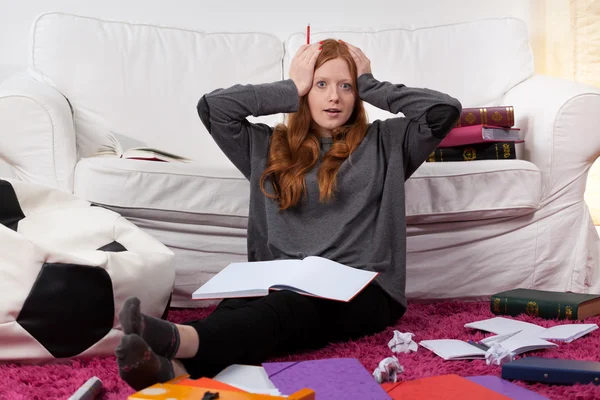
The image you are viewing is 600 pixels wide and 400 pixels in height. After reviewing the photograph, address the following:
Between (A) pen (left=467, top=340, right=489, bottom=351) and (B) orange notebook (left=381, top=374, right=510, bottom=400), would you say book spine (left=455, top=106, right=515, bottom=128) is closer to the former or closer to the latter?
(A) pen (left=467, top=340, right=489, bottom=351)

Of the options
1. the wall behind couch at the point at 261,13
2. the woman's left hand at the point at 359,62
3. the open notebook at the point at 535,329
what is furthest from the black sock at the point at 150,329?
the wall behind couch at the point at 261,13

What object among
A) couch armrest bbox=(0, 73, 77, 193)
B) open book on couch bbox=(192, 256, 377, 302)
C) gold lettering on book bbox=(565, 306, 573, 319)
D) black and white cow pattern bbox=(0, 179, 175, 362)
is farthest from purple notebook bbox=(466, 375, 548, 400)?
couch armrest bbox=(0, 73, 77, 193)

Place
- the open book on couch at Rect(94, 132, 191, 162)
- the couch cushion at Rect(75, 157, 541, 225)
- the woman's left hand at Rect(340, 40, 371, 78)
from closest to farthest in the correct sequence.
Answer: the woman's left hand at Rect(340, 40, 371, 78), the couch cushion at Rect(75, 157, 541, 225), the open book on couch at Rect(94, 132, 191, 162)

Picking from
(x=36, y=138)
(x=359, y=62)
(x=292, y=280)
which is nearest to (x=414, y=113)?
(x=359, y=62)

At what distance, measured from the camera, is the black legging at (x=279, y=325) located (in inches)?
42.3

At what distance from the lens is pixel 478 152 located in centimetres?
199

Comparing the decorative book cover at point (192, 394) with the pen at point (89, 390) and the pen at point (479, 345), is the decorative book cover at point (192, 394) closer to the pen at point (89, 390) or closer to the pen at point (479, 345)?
the pen at point (89, 390)

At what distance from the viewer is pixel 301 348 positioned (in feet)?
4.22

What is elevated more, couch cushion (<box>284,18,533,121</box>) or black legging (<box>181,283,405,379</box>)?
couch cushion (<box>284,18,533,121</box>)

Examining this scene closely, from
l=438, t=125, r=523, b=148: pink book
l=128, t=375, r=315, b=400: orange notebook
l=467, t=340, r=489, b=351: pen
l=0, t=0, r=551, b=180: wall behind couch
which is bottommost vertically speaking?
l=467, t=340, r=489, b=351: pen

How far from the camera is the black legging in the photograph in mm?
1074

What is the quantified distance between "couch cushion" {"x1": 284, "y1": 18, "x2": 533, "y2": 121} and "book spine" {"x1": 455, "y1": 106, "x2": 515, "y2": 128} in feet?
1.25

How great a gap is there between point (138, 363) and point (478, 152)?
1369 millimetres

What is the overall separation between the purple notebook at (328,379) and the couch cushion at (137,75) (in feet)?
3.85
